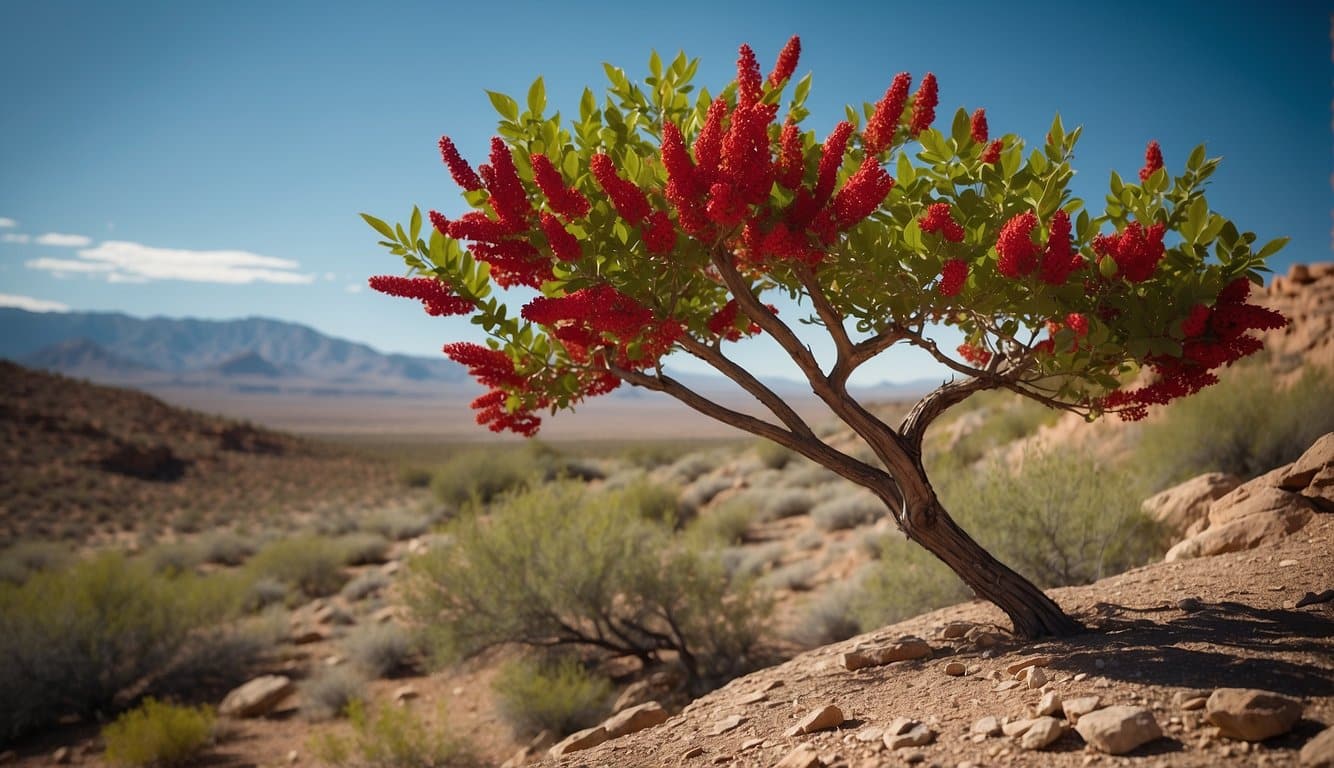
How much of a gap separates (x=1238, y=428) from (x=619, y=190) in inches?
435

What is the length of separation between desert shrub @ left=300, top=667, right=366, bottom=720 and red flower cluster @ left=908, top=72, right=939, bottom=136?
931 cm

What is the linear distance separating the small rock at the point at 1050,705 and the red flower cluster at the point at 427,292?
3121 millimetres

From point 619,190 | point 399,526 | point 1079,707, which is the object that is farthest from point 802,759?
point 399,526

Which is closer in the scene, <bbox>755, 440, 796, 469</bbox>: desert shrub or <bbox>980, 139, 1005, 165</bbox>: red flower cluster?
<bbox>980, 139, 1005, 165</bbox>: red flower cluster

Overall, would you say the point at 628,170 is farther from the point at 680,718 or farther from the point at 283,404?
the point at 283,404

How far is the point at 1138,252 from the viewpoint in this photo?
3.38m

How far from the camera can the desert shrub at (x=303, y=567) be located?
16250 millimetres

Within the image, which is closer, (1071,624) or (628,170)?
(628,170)

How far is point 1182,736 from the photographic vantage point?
2.54m

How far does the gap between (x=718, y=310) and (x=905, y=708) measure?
2520mm

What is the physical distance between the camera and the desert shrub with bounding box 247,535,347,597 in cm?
1625

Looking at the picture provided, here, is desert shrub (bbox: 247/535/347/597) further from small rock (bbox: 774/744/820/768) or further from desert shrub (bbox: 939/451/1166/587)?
small rock (bbox: 774/744/820/768)

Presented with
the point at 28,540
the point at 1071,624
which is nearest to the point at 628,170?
the point at 1071,624

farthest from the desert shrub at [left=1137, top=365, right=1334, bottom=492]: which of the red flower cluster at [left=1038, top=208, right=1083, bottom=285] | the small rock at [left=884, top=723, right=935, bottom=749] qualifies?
the small rock at [left=884, top=723, right=935, bottom=749]
